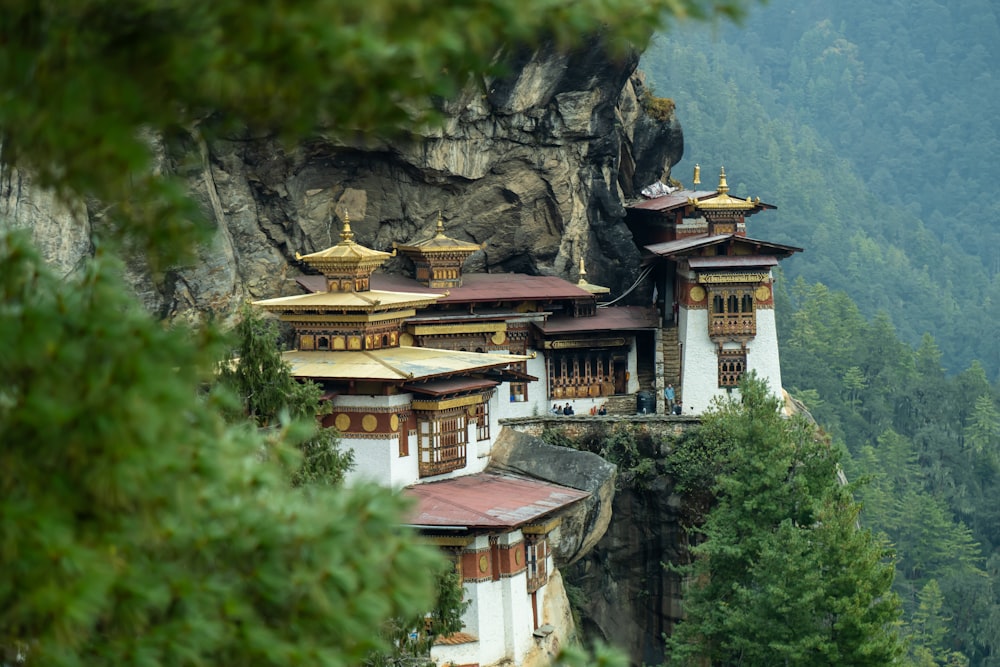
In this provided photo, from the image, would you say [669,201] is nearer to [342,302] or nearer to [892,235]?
[342,302]

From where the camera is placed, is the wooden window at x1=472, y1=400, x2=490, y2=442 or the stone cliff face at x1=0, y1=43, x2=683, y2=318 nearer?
the wooden window at x1=472, y1=400, x2=490, y2=442

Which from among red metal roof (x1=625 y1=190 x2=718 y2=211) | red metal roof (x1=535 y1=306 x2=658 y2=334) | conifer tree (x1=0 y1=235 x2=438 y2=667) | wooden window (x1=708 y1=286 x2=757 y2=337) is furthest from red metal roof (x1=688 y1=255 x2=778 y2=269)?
conifer tree (x1=0 y1=235 x2=438 y2=667)

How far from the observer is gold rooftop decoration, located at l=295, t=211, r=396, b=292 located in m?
30.3

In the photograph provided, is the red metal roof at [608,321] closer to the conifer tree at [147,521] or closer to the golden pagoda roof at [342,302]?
the golden pagoda roof at [342,302]

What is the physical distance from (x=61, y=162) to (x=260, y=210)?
29.8 m

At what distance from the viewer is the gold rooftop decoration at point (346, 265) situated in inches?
1192

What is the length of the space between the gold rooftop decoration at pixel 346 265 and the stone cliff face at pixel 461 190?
416 centimetres

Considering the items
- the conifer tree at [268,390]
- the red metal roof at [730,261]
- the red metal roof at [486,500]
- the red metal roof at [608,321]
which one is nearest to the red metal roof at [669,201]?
the red metal roof at [608,321]

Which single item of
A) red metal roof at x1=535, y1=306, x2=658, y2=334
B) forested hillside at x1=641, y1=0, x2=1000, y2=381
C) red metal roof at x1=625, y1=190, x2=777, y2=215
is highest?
forested hillside at x1=641, y1=0, x2=1000, y2=381

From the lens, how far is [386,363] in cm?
2870

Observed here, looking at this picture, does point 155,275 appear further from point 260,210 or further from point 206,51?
point 260,210

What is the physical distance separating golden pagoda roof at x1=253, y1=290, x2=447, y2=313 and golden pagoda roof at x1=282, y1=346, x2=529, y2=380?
83 centimetres

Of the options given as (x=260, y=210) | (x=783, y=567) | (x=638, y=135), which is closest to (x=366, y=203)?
(x=260, y=210)

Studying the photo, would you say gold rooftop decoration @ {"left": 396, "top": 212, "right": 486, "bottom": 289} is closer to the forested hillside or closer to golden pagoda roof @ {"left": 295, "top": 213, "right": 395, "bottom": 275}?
golden pagoda roof @ {"left": 295, "top": 213, "right": 395, "bottom": 275}
